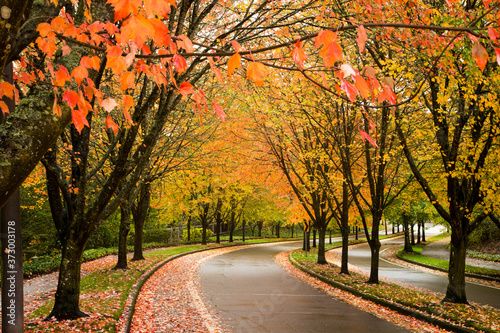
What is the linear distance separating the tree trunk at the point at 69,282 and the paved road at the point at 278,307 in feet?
10.7

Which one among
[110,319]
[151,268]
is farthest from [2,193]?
[151,268]

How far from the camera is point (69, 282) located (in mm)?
7082

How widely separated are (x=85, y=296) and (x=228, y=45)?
Answer: 285 inches

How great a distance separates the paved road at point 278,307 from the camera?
8047mm

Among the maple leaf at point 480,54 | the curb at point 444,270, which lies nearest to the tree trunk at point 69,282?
the maple leaf at point 480,54

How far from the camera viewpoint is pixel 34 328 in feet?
20.8

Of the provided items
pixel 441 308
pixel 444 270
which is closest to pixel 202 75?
pixel 441 308

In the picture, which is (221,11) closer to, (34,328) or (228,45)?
(228,45)

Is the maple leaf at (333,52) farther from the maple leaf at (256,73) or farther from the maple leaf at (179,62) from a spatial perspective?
the maple leaf at (179,62)

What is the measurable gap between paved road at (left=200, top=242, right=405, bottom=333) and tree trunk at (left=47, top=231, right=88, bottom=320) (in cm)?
326

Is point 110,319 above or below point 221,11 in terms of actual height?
below

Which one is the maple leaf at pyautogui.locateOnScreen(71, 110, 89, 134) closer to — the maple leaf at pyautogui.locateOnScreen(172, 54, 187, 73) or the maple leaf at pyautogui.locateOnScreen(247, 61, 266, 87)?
the maple leaf at pyautogui.locateOnScreen(172, 54, 187, 73)

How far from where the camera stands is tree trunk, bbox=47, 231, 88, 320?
6969 millimetres

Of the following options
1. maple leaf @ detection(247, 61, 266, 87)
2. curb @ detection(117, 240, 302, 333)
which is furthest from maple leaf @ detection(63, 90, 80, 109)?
curb @ detection(117, 240, 302, 333)
